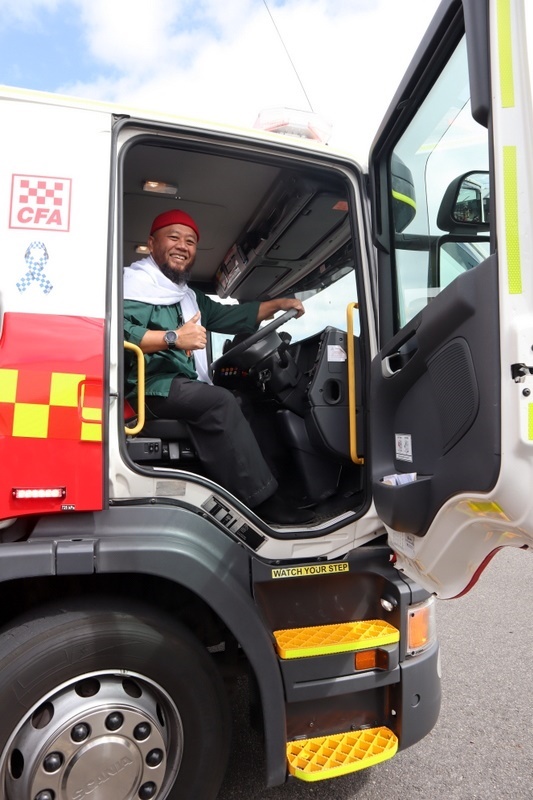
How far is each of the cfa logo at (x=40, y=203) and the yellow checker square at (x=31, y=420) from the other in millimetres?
559

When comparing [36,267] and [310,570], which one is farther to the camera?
[310,570]

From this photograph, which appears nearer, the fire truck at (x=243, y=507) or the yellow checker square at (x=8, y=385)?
the fire truck at (x=243, y=507)

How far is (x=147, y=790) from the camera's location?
1763 millimetres

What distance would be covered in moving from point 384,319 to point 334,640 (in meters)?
1.18

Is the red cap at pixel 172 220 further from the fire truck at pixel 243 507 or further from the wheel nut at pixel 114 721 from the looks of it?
the wheel nut at pixel 114 721

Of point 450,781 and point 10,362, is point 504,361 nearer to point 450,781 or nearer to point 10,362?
point 10,362

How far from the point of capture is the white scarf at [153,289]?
237 cm

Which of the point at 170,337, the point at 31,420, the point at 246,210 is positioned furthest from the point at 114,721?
the point at 246,210

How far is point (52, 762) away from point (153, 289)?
1.74m

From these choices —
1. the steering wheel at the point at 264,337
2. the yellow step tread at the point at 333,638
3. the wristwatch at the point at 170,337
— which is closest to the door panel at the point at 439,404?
the yellow step tread at the point at 333,638

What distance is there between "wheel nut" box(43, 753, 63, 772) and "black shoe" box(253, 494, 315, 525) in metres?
1.11

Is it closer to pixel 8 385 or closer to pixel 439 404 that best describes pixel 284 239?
pixel 439 404

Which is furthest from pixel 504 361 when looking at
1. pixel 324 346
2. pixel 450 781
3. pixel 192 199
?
pixel 192 199

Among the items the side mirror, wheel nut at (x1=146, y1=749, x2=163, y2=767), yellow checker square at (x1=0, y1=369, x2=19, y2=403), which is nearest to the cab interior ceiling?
the side mirror
